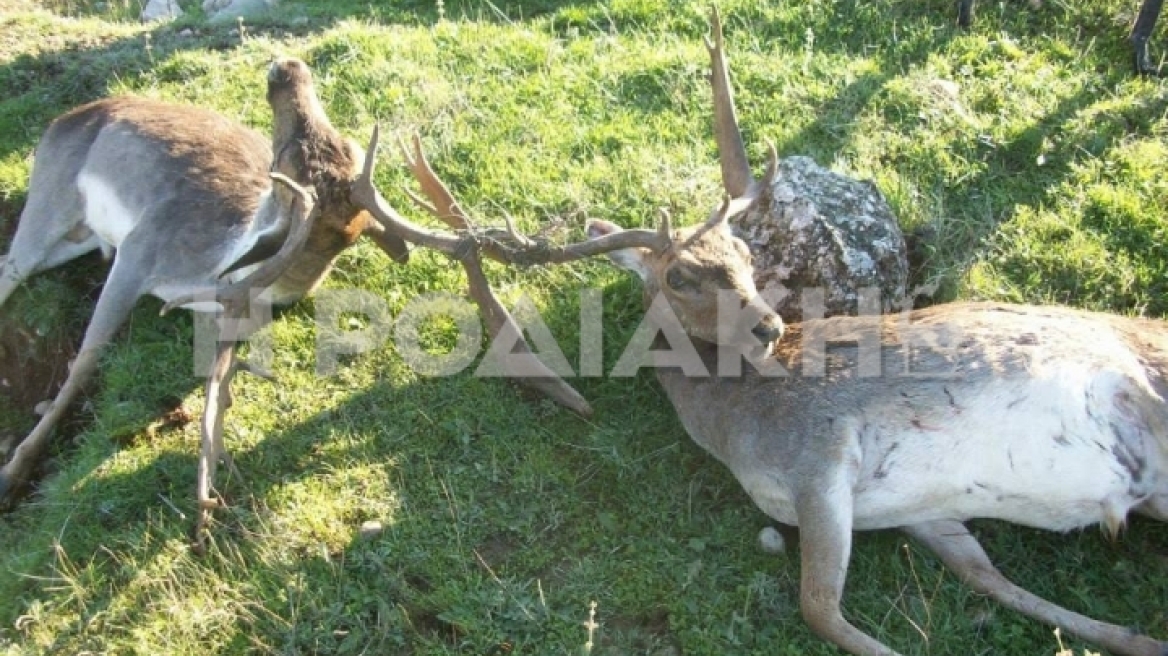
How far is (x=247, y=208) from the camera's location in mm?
5953

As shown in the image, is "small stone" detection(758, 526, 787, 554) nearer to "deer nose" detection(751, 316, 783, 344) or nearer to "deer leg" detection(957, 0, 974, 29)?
"deer nose" detection(751, 316, 783, 344)

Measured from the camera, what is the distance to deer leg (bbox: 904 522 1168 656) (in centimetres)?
423

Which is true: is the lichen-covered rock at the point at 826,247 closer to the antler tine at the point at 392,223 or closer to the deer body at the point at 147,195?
the antler tine at the point at 392,223

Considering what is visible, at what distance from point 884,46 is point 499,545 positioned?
15.5 feet

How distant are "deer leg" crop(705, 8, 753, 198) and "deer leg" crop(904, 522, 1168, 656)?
1.94 m

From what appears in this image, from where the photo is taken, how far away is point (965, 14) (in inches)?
299

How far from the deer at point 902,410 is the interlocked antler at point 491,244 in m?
0.01

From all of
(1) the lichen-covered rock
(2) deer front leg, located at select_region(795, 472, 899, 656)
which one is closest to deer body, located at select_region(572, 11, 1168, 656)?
(2) deer front leg, located at select_region(795, 472, 899, 656)

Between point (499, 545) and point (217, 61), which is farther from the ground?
point (217, 61)

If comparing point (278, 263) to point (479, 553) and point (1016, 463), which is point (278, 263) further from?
point (1016, 463)

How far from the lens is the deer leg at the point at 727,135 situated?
560 cm

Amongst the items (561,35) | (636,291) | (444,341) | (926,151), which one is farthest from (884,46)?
(444,341)

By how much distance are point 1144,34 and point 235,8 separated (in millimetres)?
6952

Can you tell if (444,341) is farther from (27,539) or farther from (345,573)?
(27,539)
